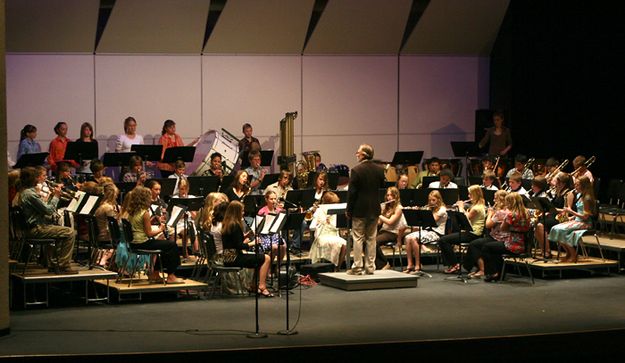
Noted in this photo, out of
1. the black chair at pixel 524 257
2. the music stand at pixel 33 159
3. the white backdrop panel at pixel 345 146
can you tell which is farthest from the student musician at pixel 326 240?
the white backdrop panel at pixel 345 146

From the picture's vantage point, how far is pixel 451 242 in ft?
43.5

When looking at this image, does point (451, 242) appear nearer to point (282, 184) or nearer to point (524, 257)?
point (524, 257)

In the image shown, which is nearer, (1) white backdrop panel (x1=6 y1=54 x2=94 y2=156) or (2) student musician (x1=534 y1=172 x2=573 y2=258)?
(2) student musician (x1=534 y1=172 x2=573 y2=258)

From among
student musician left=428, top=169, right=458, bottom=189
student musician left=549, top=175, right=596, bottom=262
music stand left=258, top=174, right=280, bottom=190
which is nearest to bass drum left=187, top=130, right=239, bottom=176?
music stand left=258, top=174, right=280, bottom=190

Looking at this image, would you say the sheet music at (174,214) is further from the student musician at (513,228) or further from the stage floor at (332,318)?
the student musician at (513,228)

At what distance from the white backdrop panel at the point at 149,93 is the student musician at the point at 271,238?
16.9 feet

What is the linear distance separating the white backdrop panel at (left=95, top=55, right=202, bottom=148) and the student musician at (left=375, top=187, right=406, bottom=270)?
567 centimetres

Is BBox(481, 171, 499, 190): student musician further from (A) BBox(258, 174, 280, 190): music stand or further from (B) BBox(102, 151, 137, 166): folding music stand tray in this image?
(B) BBox(102, 151, 137, 166): folding music stand tray

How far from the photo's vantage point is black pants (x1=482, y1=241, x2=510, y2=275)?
1270cm

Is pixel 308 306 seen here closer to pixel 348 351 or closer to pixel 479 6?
pixel 348 351

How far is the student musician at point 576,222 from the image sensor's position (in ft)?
43.1

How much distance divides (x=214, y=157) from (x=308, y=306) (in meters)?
4.90

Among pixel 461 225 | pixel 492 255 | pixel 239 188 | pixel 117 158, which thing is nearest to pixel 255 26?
pixel 117 158

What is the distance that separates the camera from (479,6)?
19.0 m
